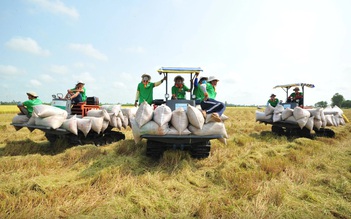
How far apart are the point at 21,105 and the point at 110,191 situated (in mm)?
4894

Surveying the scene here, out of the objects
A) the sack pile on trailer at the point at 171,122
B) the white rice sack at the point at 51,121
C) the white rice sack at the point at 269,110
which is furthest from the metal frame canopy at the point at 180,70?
→ the white rice sack at the point at 269,110

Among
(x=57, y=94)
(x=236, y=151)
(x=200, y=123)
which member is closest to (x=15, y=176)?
(x=200, y=123)

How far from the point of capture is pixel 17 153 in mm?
5512

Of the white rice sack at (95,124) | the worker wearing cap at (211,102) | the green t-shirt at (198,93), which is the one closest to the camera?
the worker wearing cap at (211,102)

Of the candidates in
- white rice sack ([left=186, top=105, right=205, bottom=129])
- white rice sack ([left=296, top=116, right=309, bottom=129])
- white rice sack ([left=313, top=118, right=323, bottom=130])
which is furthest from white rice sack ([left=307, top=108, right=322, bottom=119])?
white rice sack ([left=186, top=105, right=205, bottom=129])

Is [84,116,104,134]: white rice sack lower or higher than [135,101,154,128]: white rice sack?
lower

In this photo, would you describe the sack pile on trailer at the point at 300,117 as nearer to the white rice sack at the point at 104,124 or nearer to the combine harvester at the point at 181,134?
the combine harvester at the point at 181,134

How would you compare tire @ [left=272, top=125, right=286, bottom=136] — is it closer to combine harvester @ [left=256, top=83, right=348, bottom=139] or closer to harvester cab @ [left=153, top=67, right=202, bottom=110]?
combine harvester @ [left=256, top=83, right=348, bottom=139]

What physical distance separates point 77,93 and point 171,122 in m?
4.00

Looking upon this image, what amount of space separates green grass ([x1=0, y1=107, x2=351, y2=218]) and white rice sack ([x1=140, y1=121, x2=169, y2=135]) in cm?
65

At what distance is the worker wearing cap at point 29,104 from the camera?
20.1 ft

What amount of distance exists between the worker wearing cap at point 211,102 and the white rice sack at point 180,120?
0.45 meters

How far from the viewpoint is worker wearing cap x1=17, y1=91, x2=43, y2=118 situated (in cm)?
612

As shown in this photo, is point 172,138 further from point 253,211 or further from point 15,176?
point 15,176
